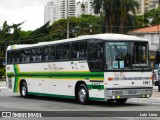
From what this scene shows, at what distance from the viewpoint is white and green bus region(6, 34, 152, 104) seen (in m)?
22.0

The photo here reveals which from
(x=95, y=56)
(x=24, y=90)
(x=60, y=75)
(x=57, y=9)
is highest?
(x=57, y=9)

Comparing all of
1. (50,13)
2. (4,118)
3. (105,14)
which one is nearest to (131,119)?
(4,118)

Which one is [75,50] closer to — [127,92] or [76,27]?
[127,92]

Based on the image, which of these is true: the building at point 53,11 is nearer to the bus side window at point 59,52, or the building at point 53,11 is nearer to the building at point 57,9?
the building at point 57,9

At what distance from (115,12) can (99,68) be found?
5144 cm

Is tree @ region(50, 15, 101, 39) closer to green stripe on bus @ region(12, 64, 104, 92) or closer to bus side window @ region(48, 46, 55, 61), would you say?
green stripe on bus @ region(12, 64, 104, 92)

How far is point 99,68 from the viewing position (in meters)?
22.2

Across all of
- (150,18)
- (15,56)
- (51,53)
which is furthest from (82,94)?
(150,18)

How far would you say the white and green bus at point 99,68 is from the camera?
21969mm

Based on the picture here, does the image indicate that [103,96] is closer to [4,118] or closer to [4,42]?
[4,118]

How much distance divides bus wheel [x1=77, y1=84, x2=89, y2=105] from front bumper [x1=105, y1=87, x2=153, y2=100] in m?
1.61

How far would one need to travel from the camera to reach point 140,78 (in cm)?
2250

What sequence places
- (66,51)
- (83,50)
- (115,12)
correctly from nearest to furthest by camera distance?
(83,50), (66,51), (115,12)

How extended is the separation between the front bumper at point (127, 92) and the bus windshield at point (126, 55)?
0.91 metres
